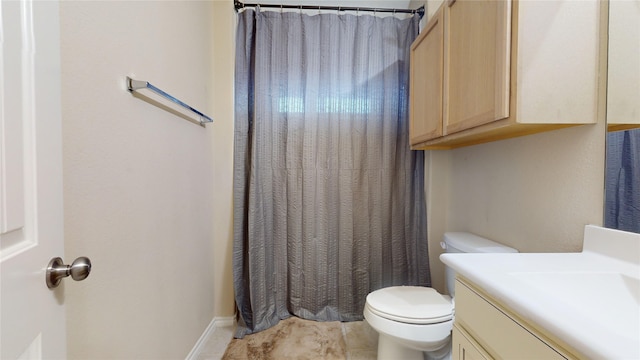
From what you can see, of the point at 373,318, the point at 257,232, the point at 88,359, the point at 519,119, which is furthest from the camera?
the point at 257,232

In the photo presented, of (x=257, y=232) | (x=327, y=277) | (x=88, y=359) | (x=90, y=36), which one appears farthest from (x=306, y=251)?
(x=90, y=36)

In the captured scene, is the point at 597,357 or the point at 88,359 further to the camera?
the point at 88,359

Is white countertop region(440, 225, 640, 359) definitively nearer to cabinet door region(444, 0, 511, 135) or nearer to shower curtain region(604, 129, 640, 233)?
shower curtain region(604, 129, 640, 233)

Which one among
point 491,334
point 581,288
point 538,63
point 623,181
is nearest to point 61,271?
point 491,334

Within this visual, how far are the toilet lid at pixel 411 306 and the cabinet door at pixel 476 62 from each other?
2.78 ft

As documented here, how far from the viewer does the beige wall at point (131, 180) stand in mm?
750

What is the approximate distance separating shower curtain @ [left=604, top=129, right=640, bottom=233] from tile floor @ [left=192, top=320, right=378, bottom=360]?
1340 millimetres

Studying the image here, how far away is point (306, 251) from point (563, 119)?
1.51m

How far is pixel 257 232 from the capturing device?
1.80 m

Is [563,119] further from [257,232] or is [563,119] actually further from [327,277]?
[257,232]

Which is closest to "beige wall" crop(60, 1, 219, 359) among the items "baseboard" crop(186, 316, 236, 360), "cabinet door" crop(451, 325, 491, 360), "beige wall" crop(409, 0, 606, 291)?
"baseboard" crop(186, 316, 236, 360)

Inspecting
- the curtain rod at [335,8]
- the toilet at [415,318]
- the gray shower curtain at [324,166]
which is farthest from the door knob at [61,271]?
the curtain rod at [335,8]

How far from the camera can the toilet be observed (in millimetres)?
1196

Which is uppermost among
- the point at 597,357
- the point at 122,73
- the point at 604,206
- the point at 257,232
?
the point at 122,73
